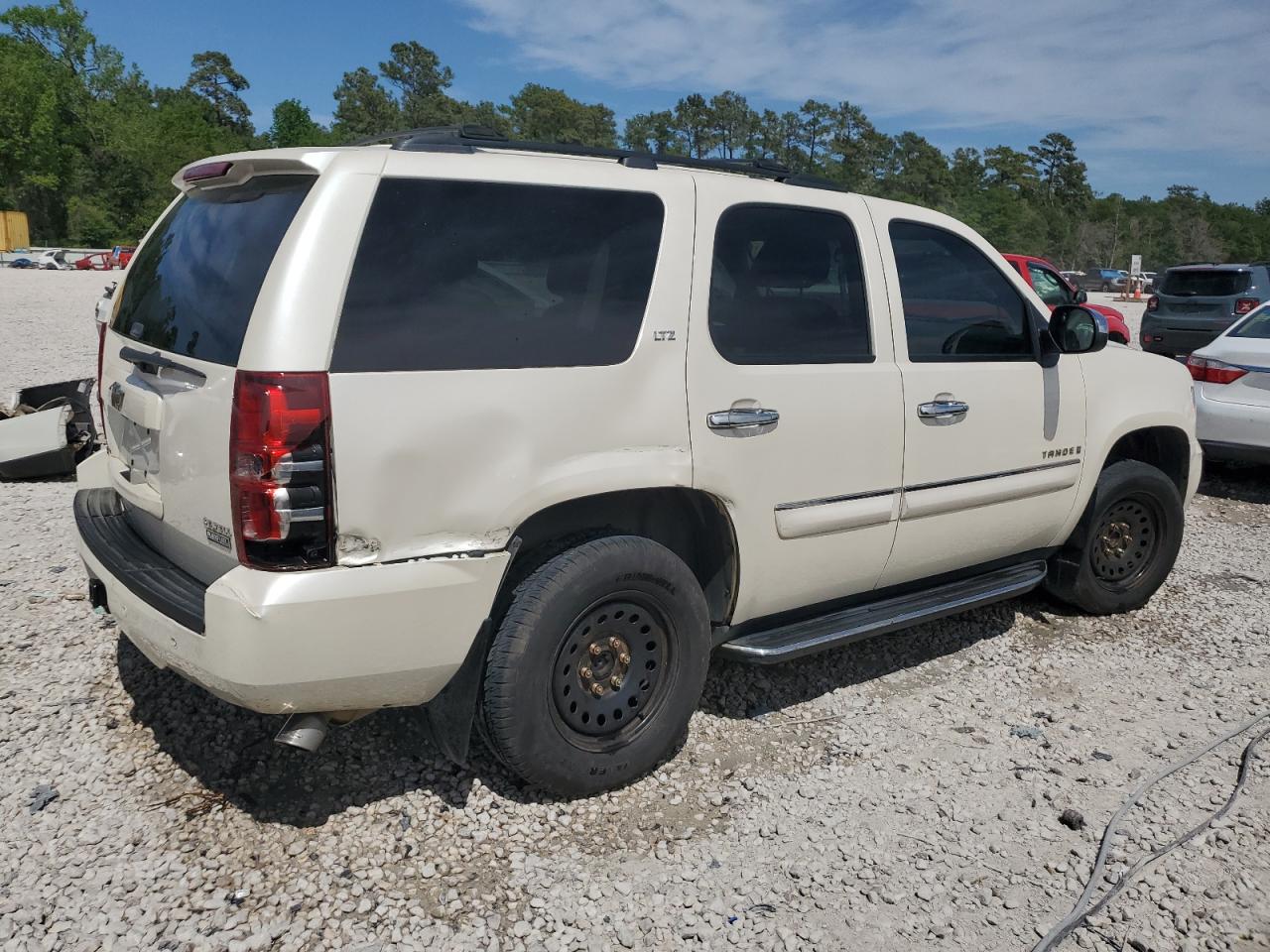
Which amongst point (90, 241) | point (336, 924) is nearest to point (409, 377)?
point (336, 924)

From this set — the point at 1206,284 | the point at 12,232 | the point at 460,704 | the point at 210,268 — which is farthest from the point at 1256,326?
the point at 12,232

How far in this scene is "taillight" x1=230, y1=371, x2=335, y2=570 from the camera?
98.2 inches

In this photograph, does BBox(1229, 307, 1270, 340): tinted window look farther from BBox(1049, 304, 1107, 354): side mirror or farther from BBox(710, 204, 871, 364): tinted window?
BBox(710, 204, 871, 364): tinted window

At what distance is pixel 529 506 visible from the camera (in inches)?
112

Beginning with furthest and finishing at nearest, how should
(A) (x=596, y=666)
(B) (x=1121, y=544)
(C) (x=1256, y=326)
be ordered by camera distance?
(C) (x=1256, y=326) → (B) (x=1121, y=544) → (A) (x=596, y=666)

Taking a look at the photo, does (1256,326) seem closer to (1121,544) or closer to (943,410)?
(1121,544)

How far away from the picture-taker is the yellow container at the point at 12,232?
56.9 metres

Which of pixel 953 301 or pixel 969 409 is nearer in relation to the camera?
pixel 969 409

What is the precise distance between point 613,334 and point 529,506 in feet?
2.04

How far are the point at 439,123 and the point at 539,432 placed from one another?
230ft

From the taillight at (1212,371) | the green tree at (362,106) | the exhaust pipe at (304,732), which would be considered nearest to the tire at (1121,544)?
the taillight at (1212,371)

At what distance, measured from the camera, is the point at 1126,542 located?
4.97m

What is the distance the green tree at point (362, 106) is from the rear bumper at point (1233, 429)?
104 meters

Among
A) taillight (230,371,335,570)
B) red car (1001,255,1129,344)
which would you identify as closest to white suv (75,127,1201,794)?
taillight (230,371,335,570)
